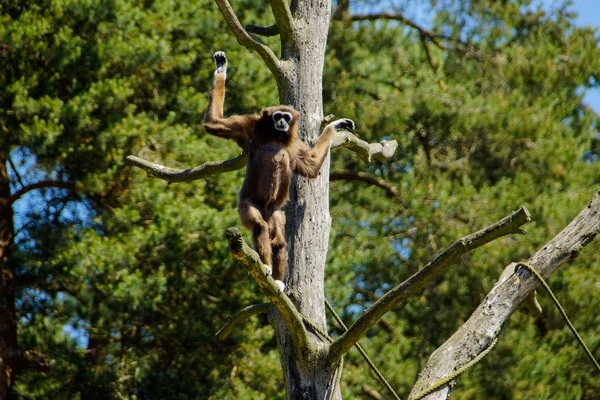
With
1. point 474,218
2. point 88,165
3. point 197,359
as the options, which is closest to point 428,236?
point 474,218

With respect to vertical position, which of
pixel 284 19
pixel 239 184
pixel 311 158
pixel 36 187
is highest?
pixel 36 187

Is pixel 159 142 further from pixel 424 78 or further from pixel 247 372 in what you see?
pixel 424 78

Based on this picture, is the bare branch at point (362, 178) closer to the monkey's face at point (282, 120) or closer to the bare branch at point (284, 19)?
the monkey's face at point (282, 120)

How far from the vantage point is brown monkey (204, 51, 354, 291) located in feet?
21.7

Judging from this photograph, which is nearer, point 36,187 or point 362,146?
point 362,146

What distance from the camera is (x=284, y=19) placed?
631cm

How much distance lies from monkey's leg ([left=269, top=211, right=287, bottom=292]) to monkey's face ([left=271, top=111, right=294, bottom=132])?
728 millimetres

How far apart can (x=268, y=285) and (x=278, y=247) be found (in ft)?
5.22

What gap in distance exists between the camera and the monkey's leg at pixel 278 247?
654 cm

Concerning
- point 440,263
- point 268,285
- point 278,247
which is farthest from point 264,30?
point 440,263

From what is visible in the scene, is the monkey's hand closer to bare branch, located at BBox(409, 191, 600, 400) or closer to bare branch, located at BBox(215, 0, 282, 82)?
bare branch, located at BBox(215, 0, 282, 82)

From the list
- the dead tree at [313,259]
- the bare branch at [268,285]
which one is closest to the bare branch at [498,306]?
the dead tree at [313,259]

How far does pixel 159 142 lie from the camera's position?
11.2 meters

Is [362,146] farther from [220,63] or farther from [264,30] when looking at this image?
[220,63]
